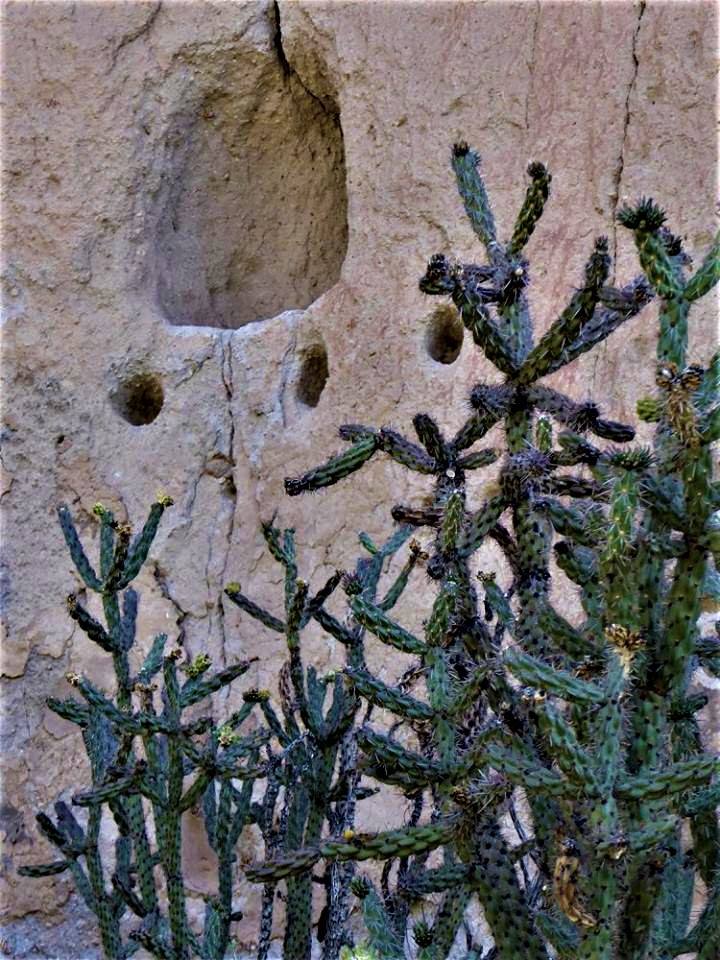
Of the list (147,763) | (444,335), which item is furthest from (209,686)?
(444,335)

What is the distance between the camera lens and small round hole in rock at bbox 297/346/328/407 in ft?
20.1

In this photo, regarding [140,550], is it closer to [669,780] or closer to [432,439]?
[432,439]

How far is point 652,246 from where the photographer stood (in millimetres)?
2400

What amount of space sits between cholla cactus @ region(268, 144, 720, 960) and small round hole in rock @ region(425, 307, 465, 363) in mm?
2663

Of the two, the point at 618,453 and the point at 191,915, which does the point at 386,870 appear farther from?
the point at 191,915

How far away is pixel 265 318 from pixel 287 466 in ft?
4.09

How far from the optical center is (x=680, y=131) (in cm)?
506

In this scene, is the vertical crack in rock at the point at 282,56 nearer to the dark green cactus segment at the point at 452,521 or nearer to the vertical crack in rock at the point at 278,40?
the vertical crack in rock at the point at 278,40

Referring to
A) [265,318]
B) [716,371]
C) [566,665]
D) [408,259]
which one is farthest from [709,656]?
[265,318]


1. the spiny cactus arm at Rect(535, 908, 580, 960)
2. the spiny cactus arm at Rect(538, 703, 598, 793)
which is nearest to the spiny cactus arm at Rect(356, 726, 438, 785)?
the spiny cactus arm at Rect(535, 908, 580, 960)

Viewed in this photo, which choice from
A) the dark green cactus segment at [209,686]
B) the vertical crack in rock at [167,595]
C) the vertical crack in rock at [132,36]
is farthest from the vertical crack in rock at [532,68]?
the dark green cactus segment at [209,686]

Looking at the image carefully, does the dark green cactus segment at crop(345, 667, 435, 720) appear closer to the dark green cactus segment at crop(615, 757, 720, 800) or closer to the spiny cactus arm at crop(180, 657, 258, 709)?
the dark green cactus segment at crop(615, 757, 720, 800)

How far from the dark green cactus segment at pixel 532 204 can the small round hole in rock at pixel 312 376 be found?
3.33 m

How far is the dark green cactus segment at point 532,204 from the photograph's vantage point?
268 centimetres
